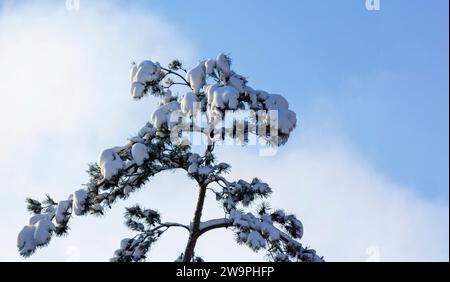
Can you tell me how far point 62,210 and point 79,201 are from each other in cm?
52

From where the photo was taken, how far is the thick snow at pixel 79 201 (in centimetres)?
903

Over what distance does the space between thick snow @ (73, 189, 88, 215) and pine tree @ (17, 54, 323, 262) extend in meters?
0.02

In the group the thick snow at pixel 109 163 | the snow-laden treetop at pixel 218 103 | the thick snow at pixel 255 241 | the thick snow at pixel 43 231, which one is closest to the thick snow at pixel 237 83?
the snow-laden treetop at pixel 218 103

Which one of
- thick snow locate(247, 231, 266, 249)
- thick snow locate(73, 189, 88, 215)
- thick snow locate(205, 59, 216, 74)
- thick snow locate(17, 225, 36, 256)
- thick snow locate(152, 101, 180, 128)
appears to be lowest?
thick snow locate(17, 225, 36, 256)

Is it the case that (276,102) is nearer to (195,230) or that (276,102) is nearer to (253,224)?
(253,224)

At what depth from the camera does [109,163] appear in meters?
8.90

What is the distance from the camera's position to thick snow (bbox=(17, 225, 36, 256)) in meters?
8.82

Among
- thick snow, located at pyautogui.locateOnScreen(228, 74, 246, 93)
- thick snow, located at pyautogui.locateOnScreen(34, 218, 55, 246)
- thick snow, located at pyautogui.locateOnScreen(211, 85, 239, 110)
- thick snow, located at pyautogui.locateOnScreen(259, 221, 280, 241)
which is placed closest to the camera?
thick snow, located at pyautogui.locateOnScreen(211, 85, 239, 110)

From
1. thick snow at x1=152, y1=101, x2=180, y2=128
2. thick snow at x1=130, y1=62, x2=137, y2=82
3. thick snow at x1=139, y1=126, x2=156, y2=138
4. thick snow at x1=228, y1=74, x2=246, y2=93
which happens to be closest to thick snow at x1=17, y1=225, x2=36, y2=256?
thick snow at x1=139, y1=126, x2=156, y2=138

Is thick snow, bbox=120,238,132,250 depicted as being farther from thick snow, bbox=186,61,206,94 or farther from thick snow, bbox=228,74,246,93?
thick snow, bbox=228,74,246,93

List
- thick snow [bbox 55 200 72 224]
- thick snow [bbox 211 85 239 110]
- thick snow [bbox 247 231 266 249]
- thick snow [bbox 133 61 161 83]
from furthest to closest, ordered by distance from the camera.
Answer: thick snow [bbox 133 61 161 83]
thick snow [bbox 55 200 72 224]
thick snow [bbox 247 231 266 249]
thick snow [bbox 211 85 239 110]

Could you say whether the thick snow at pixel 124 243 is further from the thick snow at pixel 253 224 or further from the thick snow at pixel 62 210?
the thick snow at pixel 253 224
